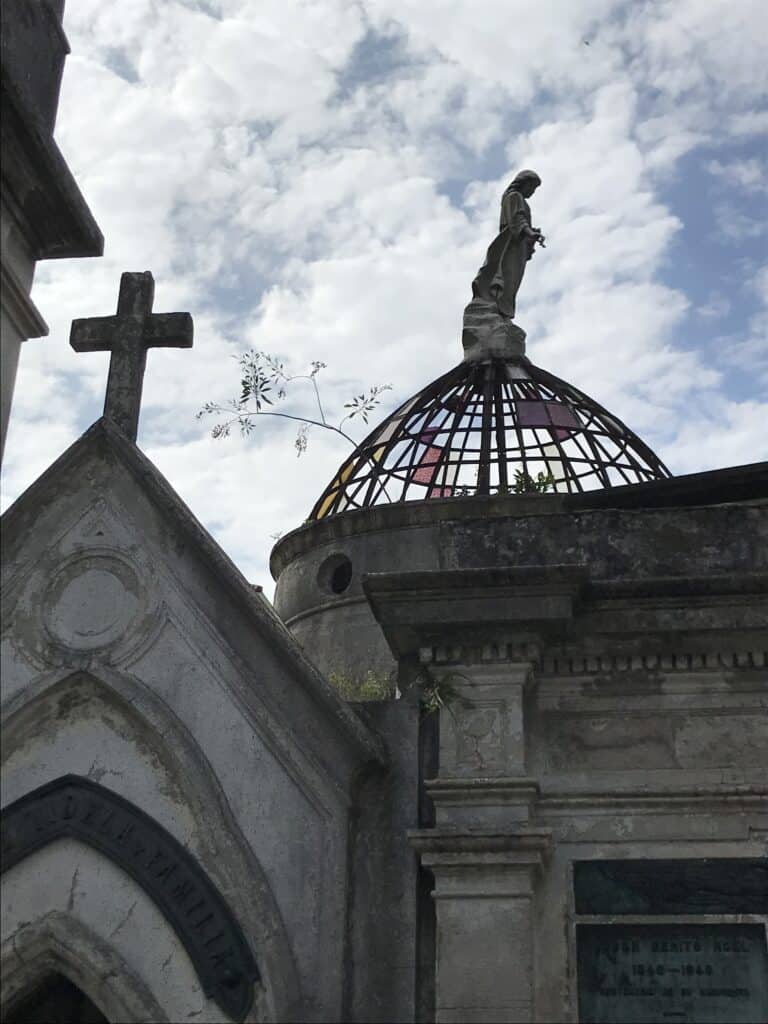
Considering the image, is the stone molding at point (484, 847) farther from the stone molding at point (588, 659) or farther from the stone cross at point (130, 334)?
the stone cross at point (130, 334)

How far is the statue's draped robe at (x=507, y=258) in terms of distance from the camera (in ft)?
47.7

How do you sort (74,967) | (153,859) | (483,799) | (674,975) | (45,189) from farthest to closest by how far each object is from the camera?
(153,859), (74,967), (483,799), (674,975), (45,189)

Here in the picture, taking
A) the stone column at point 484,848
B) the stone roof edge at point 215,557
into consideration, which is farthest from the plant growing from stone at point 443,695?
the stone roof edge at point 215,557

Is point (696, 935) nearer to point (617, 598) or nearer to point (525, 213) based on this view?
point (617, 598)

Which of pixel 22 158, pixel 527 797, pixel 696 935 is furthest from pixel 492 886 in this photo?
pixel 22 158

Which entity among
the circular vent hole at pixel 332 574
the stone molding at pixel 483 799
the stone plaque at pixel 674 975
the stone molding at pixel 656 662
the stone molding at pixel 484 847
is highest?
the circular vent hole at pixel 332 574

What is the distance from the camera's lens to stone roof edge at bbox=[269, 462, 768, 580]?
8588 millimetres

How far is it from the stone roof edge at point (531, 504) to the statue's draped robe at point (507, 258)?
2.97 m

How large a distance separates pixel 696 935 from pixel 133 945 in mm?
3010

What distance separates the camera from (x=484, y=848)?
7109 mm

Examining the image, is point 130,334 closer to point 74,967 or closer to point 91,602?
point 91,602

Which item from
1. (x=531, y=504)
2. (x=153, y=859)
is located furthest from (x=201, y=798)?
(x=531, y=504)

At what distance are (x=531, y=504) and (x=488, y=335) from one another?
3076mm

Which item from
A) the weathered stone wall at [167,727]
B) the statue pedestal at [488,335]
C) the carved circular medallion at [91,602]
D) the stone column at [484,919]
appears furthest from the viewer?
the statue pedestal at [488,335]
